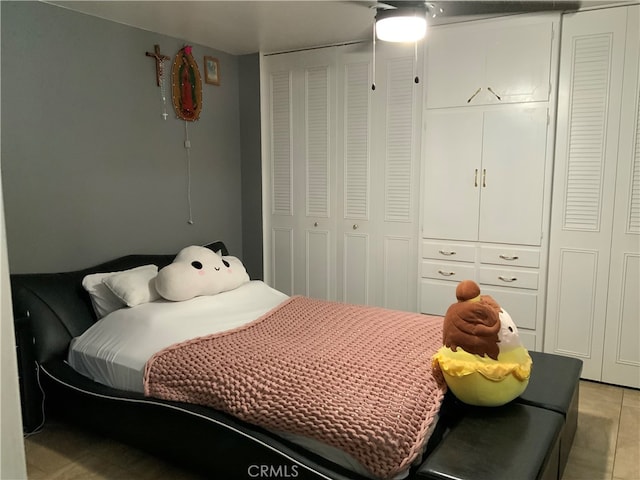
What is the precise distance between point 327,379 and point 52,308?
159 centimetres

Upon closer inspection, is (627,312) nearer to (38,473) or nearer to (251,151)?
(251,151)

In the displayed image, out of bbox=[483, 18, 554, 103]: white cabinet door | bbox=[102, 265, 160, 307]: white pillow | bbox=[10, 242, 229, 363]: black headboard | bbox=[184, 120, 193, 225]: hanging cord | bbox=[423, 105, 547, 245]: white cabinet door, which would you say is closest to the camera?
bbox=[10, 242, 229, 363]: black headboard

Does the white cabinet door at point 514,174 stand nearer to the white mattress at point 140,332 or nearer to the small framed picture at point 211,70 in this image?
the white mattress at point 140,332

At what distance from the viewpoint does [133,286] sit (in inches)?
107

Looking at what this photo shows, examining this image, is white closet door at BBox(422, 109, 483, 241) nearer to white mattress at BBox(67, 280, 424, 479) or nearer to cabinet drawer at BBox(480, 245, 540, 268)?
cabinet drawer at BBox(480, 245, 540, 268)

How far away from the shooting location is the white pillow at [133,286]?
2678 mm

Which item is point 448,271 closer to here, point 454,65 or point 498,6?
point 454,65

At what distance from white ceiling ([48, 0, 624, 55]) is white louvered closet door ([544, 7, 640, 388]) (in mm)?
301

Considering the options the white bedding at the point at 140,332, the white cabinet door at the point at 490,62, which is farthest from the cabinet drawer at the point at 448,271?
the white bedding at the point at 140,332

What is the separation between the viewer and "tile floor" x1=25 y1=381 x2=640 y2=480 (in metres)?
2.21

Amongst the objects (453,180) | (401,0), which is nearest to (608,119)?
(453,180)

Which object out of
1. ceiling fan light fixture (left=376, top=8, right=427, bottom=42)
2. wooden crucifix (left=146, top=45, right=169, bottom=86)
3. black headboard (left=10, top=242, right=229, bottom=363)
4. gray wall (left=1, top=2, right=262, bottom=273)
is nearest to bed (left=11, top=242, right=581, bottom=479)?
black headboard (left=10, top=242, right=229, bottom=363)

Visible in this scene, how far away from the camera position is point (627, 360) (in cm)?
305

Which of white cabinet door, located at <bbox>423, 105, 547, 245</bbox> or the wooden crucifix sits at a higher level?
the wooden crucifix
